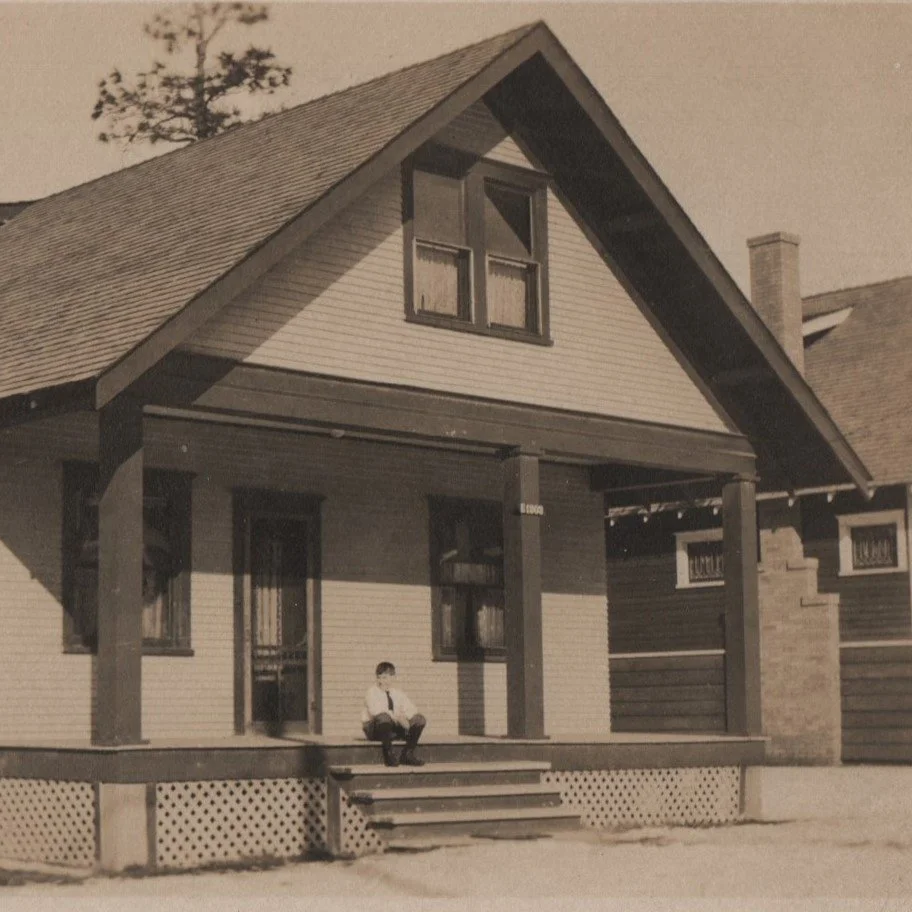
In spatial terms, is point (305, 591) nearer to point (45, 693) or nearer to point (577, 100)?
point (45, 693)

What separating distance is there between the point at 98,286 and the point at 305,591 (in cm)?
415

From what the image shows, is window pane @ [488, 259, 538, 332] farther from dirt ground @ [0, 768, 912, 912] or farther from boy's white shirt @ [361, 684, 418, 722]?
dirt ground @ [0, 768, 912, 912]

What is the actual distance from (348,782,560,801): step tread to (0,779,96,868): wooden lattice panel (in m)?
2.37

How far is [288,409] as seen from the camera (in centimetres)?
1703

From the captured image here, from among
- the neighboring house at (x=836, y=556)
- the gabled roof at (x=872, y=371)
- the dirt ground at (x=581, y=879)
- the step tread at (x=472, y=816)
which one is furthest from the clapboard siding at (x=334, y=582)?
the gabled roof at (x=872, y=371)

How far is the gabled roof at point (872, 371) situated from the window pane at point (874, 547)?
1.17 m

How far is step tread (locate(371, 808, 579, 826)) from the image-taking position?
16219mm

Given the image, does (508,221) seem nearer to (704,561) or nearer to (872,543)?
(872,543)

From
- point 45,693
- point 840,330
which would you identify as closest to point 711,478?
point 45,693

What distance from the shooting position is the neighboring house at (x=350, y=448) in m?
A: 15.9

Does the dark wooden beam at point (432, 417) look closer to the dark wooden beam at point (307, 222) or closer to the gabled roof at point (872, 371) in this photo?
the dark wooden beam at point (307, 222)

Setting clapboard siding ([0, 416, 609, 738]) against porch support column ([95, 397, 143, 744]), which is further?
clapboard siding ([0, 416, 609, 738])

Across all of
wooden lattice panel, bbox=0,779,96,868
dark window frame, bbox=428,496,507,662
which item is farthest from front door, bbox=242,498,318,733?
wooden lattice panel, bbox=0,779,96,868

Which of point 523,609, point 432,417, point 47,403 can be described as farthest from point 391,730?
point 47,403
